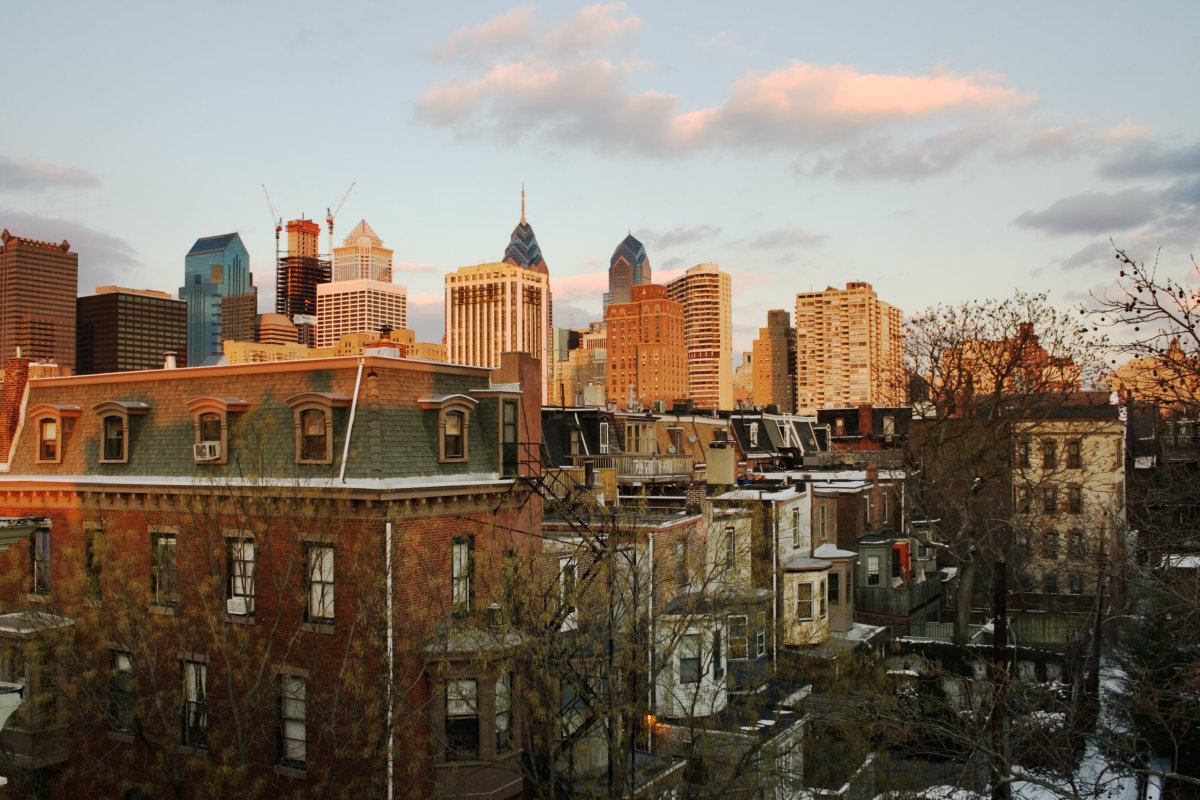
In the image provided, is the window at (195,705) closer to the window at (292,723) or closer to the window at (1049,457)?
the window at (292,723)

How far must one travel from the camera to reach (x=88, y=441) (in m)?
27.0

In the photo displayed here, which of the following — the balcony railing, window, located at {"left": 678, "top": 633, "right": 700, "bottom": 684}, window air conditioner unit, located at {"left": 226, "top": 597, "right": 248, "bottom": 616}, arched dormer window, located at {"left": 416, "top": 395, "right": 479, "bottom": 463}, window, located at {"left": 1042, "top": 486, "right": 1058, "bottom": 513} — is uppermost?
arched dormer window, located at {"left": 416, "top": 395, "right": 479, "bottom": 463}

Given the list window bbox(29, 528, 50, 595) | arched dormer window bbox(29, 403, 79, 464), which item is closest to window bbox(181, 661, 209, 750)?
window bbox(29, 528, 50, 595)

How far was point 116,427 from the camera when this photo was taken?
2642cm

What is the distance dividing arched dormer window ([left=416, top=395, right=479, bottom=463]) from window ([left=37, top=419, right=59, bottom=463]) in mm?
11878

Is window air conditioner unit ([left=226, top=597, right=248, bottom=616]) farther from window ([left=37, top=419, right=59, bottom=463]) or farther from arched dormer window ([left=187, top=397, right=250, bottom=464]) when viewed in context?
window ([left=37, top=419, right=59, bottom=463])

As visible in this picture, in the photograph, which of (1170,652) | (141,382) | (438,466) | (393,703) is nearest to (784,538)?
(1170,652)

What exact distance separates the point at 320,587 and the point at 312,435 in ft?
12.1

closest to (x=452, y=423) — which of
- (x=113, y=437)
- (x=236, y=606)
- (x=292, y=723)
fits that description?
(x=236, y=606)

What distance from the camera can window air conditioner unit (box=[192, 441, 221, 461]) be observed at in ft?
79.0

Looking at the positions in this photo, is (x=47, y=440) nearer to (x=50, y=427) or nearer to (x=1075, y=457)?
(x=50, y=427)

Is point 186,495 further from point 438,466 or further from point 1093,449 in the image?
point 1093,449

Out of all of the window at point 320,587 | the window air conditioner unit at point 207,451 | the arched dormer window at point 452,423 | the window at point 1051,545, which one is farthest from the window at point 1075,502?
the window air conditioner unit at point 207,451

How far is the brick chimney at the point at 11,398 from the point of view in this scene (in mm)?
29656
